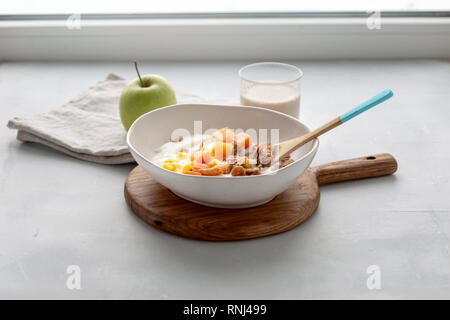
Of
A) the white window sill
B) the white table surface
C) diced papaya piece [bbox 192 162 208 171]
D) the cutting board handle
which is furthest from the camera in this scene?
the white window sill

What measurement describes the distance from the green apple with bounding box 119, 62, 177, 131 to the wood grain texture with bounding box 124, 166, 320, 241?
26 centimetres

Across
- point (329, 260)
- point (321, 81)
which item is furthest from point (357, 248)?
point (321, 81)

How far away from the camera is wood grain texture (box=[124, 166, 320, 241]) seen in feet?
2.76

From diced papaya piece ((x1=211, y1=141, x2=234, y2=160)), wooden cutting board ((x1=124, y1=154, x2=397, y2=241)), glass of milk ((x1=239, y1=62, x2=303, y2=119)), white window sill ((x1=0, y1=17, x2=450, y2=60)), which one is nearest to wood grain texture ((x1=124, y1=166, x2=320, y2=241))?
wooden cutting board ((x1=124, y1=154, x2=397, y2=241))

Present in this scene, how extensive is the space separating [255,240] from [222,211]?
8cm

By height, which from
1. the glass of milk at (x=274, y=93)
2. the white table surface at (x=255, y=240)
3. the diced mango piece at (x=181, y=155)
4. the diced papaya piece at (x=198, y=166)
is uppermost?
the glass of milk at (x=274, y=93)

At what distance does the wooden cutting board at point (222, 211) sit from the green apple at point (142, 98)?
0.68ft

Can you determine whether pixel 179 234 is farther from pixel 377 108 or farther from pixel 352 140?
pixel 377 108

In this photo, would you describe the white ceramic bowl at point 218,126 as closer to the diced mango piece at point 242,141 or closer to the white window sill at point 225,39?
the diced mango piece at point 242,141

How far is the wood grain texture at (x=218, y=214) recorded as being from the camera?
2.76 ft

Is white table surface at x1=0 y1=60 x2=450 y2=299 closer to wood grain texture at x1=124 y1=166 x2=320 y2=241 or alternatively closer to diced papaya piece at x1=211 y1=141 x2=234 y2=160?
wood grain texture at x1=124 y1=166 x2=320 y2=241

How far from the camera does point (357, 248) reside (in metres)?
0.83

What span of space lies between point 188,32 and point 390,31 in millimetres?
664

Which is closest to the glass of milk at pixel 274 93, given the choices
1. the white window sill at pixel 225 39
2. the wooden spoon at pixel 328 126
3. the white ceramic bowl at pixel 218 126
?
the white ceramic bowl at pixel 218 126
